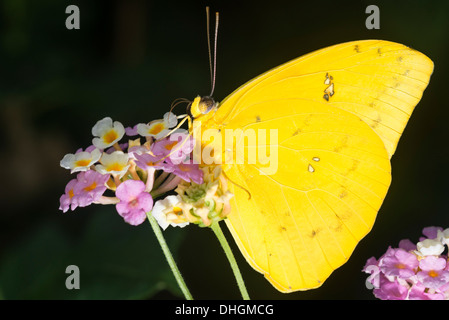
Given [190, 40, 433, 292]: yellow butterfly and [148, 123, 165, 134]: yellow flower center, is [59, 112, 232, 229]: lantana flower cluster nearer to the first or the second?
[148, 123, 165, 134]: yellow flower center

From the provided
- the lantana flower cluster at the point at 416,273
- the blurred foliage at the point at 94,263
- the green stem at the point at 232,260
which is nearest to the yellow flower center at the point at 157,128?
the green stem at the point at 232,260

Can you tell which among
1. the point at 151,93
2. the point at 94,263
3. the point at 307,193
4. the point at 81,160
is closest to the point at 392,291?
the point at 307,193

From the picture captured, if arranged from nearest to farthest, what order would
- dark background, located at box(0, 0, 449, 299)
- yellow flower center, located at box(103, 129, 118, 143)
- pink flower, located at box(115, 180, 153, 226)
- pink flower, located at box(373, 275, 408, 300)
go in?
pink flower, located at box(115, 180, 153, 226) → pink flower, located at box(373, 275, 408, 300) → yellow flower center, located at box(103, 129, 118, 143) → dark background, located at box(0, 0, 449, 299)

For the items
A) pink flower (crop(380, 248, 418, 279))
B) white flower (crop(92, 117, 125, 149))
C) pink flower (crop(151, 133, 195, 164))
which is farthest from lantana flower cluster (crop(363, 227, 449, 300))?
white flower (crop(92, 117, 125, 149))

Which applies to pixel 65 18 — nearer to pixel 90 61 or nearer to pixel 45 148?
pixel 90 61

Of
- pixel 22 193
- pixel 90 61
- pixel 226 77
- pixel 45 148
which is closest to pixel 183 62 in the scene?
pixel 226 77

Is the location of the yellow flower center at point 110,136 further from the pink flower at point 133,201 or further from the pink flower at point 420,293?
the pink flower at point 420,293
